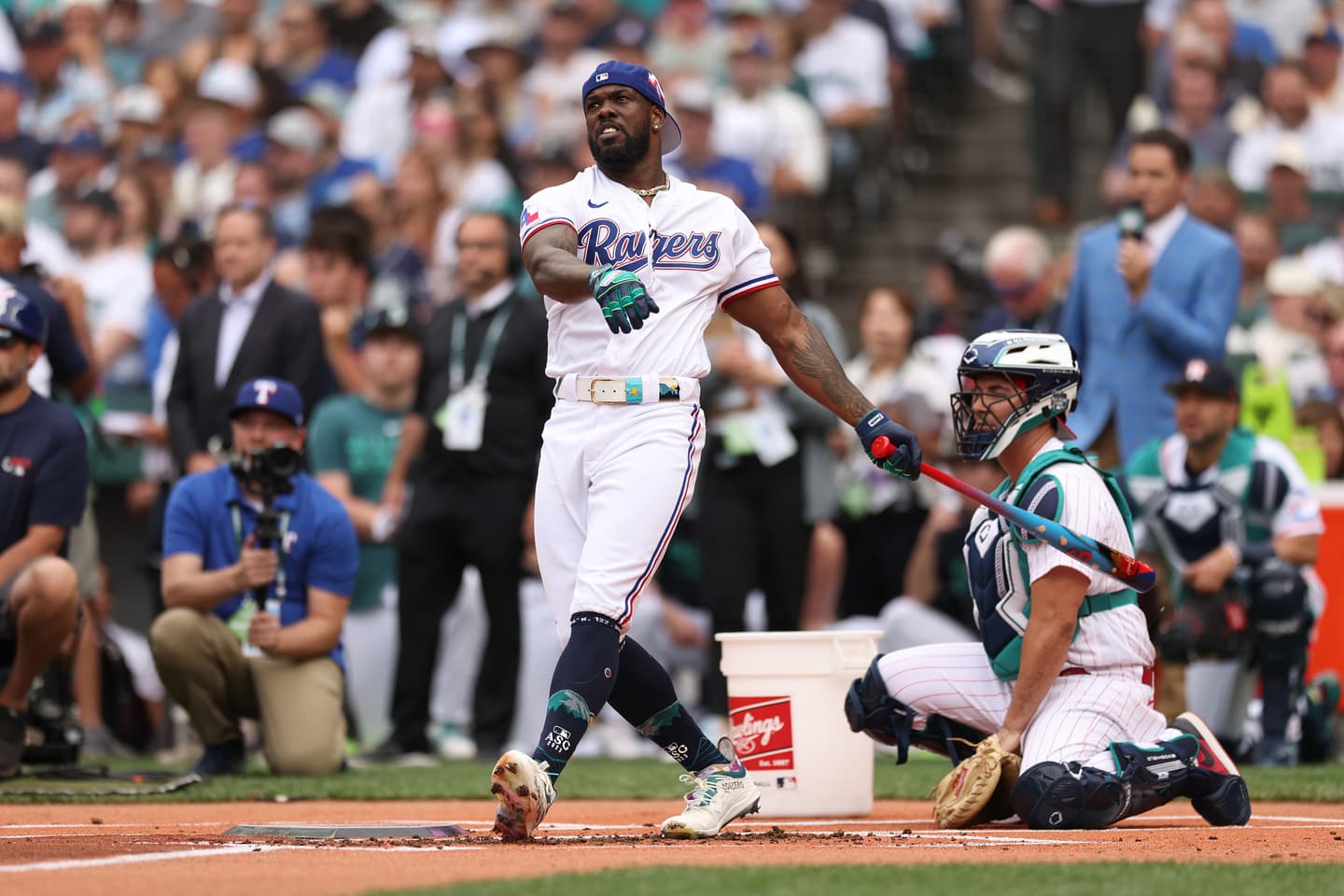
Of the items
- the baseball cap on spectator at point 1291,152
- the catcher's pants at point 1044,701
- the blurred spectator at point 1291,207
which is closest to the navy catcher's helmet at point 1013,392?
the catcher's pants at point 1044,701

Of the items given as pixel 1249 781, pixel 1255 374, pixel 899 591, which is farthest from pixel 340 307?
pixel 1249 781

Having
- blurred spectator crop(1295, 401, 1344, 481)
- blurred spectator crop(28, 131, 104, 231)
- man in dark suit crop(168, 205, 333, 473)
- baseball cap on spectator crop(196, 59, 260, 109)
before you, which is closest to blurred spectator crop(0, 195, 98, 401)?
man in dark suit crop(168, 205, 333, 473)

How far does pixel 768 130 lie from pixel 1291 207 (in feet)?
12.7

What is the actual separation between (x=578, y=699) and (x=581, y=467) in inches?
28.9

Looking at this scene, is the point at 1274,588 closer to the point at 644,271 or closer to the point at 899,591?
the point at 899,591

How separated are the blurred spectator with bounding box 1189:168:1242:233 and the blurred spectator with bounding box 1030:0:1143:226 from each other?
286cm

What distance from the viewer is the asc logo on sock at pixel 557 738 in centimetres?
616

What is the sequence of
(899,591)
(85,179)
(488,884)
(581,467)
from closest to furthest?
(488,884) < (581,467) < (899,591) < (85,179)

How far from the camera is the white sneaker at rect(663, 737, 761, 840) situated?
645 centimetres

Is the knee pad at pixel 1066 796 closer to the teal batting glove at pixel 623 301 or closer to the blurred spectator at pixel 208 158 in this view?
the teal batting glove at pixel 623 301

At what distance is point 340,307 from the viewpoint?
522 inches

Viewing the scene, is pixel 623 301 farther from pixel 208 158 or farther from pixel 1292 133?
pixel 208 158

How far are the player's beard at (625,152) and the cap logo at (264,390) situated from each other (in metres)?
3.46

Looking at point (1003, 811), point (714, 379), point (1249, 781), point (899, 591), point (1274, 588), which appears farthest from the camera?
point (899, 591)
